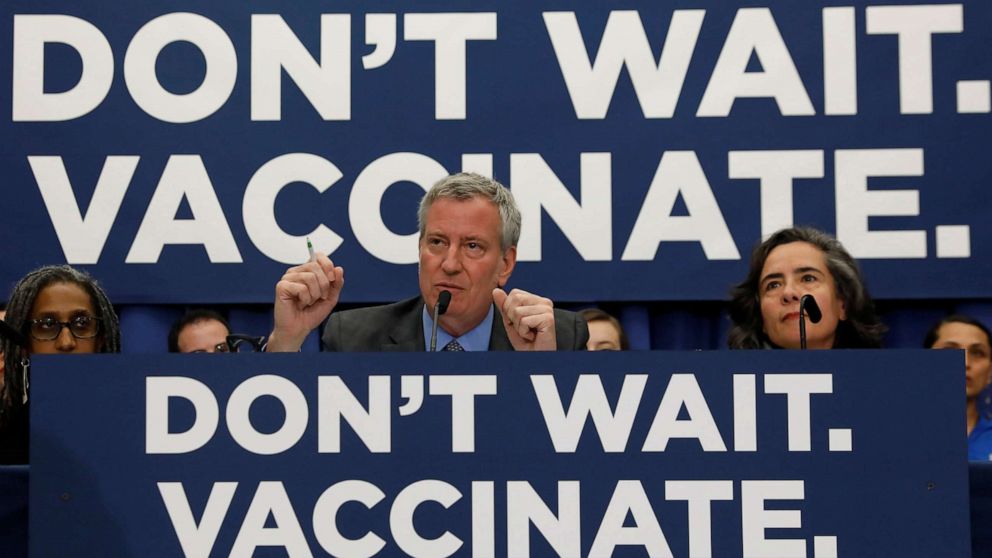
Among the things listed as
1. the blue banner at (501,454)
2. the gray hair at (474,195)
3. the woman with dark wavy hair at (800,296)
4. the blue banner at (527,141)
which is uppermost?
the blue banner at (527,141)

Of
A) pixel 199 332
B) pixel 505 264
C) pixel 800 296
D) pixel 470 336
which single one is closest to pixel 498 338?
pixel 470 336

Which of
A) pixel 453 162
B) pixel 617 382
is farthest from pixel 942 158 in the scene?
pixel 617 382

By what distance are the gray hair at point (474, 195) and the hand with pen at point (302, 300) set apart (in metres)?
0.33

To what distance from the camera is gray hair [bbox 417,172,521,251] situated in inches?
88.7

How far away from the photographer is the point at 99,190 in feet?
10.5

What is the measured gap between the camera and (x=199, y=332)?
3141 mm

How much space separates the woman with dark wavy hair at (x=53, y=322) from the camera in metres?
2.41

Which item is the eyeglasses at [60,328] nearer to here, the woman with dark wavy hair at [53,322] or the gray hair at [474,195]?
the woman with dark wavy hair at [53,322]

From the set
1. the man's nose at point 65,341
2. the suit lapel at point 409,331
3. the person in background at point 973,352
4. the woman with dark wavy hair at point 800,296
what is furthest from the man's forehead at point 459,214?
the person in background at point 973,352

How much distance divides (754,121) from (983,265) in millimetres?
707

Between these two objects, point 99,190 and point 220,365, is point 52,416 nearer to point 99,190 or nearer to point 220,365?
point 220,365

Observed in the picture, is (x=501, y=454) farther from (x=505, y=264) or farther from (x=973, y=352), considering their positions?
(x=973, y=352)

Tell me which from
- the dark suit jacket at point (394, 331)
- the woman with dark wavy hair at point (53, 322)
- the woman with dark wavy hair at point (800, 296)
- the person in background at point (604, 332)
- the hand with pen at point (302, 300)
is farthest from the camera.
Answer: the person in background at point (604, 332)

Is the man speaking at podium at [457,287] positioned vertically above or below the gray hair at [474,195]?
below
